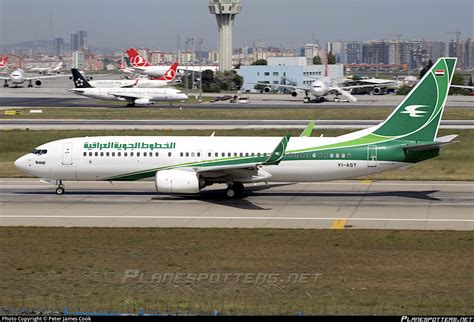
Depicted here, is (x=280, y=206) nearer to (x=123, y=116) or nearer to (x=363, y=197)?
(x=363, y=197)

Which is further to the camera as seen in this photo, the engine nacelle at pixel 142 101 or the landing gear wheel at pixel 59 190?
the engine nacelle at pixel 142 101

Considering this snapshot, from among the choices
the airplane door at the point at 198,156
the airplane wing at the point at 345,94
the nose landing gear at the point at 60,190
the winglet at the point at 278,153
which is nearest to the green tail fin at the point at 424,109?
the winglet at the point at 278,153

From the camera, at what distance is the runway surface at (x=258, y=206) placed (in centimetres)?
3897

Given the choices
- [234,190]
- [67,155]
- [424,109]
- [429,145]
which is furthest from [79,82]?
[429,145]

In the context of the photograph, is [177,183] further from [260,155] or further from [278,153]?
[278,153]

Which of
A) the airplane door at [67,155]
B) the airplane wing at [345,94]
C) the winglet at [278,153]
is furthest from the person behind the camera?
the airplane wing at [345,94]

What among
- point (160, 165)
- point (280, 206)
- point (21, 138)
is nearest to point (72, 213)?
point (160, 165)

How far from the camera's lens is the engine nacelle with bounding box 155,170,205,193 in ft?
145

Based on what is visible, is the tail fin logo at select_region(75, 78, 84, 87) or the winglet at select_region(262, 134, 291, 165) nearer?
the winglet at select_region(262, 134, 291, 165)

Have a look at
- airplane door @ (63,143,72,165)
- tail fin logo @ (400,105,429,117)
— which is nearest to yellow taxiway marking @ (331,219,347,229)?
tail fin logo @ (400,105,429,117)

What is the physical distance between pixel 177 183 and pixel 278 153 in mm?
5885

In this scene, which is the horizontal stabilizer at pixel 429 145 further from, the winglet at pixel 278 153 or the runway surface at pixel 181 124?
the runway surface at pixel 181 124

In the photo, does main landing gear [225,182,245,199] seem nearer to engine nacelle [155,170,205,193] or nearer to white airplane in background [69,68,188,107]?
engine nacelle [155,170,205,193]

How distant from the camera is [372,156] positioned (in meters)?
45.4
